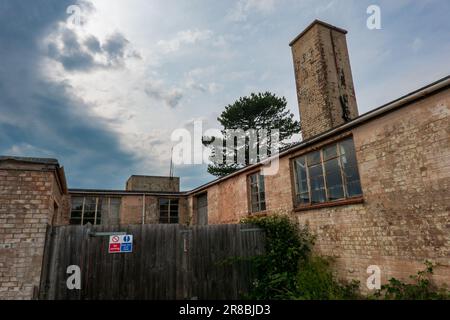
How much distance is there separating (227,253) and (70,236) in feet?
13.1

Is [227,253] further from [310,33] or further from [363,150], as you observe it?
[310,33]

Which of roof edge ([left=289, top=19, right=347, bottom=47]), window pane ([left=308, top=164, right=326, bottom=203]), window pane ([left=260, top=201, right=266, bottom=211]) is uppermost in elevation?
roof edge ([left=289, top=19, right=347, bottom=47])

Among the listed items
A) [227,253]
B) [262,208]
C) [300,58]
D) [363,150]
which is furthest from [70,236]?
[300,58]

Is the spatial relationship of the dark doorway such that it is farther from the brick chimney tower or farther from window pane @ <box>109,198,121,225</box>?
the brick chimney tower

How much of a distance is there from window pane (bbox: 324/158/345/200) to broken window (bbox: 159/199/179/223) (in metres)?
11.2

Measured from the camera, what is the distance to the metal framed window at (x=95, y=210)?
14172mm

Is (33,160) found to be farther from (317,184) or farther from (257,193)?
(257,193)

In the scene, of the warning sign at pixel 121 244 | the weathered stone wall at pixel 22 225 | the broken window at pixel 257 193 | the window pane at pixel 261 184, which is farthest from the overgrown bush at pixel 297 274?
the weathered stone wall at pixel 22 225

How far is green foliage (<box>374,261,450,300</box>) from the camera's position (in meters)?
4.51

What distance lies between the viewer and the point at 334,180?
6949 mm

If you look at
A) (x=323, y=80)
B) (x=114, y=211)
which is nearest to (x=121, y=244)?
(x=114, y=211)

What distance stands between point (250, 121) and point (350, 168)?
18.0 meters

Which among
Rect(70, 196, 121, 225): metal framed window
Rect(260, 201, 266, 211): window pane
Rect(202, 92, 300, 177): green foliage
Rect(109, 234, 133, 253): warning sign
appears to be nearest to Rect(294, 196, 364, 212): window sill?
Rect(260, 201, 266, 211): window pane
